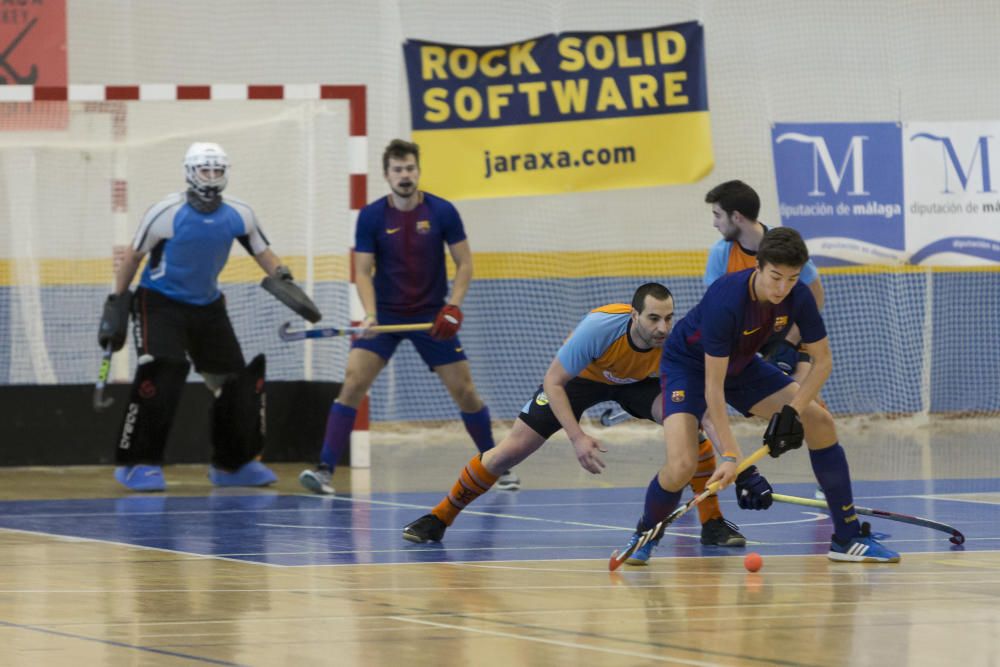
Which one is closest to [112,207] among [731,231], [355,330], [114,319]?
[114,319]

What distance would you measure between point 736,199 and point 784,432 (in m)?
1.64

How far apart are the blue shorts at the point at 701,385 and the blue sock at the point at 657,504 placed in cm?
32

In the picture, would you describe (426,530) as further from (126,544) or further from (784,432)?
(784,432)

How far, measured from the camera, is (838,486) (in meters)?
6.80

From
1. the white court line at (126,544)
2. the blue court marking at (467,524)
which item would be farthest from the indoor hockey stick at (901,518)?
the white court line at (126,544)

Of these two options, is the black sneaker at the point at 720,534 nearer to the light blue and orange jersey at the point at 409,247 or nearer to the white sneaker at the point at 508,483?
the white sneaker at the point at 508,483

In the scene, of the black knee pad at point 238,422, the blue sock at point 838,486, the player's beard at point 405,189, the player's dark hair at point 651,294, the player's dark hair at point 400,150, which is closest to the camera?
the blue sock at point 838,486

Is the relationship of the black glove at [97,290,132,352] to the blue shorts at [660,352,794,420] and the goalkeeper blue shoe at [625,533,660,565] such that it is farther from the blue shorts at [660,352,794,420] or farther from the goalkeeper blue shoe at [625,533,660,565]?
the goalkeeper blue shoe at [625,533,660,565]

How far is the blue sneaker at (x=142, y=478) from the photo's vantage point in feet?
32.1

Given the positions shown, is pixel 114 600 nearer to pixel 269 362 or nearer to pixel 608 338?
pixel 608 338

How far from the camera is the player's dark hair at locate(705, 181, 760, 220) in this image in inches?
306

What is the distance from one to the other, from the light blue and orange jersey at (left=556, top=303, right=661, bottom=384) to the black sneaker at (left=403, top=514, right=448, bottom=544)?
851 mm

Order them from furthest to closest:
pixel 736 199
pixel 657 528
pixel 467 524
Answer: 1. pixel 467 524
2. pixel 736 199
3. pixel 657 528

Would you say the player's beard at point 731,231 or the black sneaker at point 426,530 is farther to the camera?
the player's beard at point 731,231
